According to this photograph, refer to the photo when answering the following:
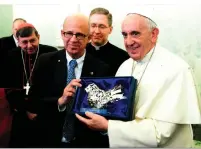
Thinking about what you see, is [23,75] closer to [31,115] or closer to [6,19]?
[31,115]

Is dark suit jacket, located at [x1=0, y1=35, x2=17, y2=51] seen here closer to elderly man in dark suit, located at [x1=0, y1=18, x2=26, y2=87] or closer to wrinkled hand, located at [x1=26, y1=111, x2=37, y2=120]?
elderly man in dark suit, located at [x1=0, y1=18, x2=26, y2=87]

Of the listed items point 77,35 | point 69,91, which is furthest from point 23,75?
point 77,35

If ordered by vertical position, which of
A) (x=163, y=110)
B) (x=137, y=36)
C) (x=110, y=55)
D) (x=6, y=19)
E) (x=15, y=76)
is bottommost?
(x=163, y=110)

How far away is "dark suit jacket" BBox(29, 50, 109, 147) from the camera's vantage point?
1.99 metres

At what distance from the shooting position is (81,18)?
6.33ft

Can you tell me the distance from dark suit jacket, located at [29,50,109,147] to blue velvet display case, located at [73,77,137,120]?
126 mm

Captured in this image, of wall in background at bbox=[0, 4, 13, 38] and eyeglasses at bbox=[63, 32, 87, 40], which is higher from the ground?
wall in background at bbox=[0, 4, 13, 38]

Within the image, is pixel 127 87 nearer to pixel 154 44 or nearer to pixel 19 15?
pixel 154 44

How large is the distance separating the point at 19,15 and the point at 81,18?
419 millimetres

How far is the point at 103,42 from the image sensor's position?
198 cm

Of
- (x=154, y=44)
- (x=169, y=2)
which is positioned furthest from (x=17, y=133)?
(x=169, y=2)

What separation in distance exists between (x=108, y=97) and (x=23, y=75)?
58 centimetres

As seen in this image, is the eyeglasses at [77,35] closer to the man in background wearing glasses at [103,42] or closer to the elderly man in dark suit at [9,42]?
the man in background wearing glasses at [103,42]

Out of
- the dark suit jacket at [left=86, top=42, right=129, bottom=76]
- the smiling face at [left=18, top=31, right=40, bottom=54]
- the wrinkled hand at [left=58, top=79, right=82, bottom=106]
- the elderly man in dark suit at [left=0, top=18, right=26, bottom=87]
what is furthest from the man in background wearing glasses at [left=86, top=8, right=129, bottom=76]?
the elderly man in dark suit at [left=0, top=18, right=26, bottom=87]
